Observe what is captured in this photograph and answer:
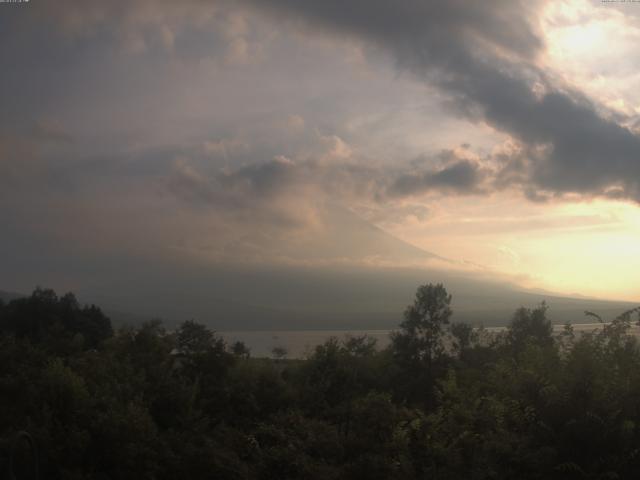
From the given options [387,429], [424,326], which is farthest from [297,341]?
[387,429]

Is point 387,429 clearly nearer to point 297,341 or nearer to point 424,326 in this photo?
point 424,326

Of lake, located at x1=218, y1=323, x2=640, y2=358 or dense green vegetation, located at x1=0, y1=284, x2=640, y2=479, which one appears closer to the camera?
dense green vegetation, located at x1=0, y1=284, x2=640, y2=479

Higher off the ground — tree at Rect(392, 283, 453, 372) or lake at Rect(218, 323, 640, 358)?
tree at Rect(392, 283, 453, 372)

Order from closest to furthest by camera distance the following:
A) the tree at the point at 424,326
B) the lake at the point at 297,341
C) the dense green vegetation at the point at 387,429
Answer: the dense green vegetation at the point at 387,429 < the tree at the point at 424,326 < the lake at the point at 297,341

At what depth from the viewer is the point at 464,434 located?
31.9ft

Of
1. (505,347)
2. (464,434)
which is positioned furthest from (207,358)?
(464,434)

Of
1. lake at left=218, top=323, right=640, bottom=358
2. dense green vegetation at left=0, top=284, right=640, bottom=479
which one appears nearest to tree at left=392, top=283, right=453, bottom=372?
lake at left=218, top=323, right=640, bottom=358

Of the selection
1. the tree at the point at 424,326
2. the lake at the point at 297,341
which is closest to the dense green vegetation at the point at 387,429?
the lake at the point at 297,341

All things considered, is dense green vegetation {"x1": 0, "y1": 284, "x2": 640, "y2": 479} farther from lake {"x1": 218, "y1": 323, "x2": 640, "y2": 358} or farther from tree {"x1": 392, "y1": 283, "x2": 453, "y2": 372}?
tree {"x1": 392, "y1": 283, "x2": 453, "y2": 372}

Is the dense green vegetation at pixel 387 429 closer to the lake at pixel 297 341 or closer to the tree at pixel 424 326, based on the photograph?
the lake at pixel 297 341

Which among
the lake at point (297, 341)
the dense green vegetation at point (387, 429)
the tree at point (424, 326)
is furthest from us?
the lake at point (297, 341)

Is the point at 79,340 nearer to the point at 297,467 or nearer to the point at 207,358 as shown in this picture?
the point at 207,358

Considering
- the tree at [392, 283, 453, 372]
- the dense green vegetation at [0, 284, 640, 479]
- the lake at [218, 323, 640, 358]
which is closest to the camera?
the dense green vegetation at [0, 284, 640, 479]

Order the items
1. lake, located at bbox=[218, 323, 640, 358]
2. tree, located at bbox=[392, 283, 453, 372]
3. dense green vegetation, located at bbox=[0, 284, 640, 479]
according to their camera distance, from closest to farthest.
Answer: dense green vegetation, located at bbox=[0, 284, 640, 479]
tree, located at bbox=[392, 283, 453, 372]
lake, located at bbox=[218, 323, 640, 358]
